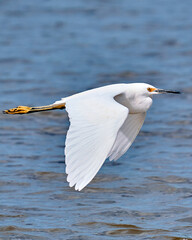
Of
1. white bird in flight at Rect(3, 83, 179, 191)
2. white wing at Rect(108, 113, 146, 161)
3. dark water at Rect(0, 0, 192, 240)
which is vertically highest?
white bird in flight at Rect(3, 83, 179, 191)

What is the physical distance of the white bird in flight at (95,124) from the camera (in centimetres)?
493

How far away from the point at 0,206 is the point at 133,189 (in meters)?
1.50

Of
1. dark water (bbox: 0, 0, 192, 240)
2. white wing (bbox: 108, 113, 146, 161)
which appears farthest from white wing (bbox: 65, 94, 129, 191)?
dark water (bbox: 0, 0, 192, 240)

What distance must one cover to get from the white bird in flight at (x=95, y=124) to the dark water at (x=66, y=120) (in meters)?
0.80

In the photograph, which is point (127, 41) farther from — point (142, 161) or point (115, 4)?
point (142, 161)

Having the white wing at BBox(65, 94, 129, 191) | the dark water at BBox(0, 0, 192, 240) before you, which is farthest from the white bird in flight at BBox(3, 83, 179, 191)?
the dark water at BBox(0, 0, 192, 240)

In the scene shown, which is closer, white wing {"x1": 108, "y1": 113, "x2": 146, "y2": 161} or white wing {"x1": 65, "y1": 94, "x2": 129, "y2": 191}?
white wing {"x1": 65, "y1": 94, "x2": 129, "y2": 191}

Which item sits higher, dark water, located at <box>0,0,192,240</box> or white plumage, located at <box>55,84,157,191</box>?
white plumage, located at <box>55,84,157,191</box>

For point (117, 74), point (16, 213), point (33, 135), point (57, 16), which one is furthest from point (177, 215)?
point (57, 16)

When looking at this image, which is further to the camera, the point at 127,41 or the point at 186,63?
the point at 127,41

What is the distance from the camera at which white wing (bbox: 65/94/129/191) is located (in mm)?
4906

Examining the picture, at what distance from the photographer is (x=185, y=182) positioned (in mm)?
7605

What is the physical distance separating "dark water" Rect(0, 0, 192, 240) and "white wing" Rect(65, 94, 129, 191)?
51.7 inches

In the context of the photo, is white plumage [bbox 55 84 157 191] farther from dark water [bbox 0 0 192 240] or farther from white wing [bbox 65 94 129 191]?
dark water [bbox 0 0 192 240]
